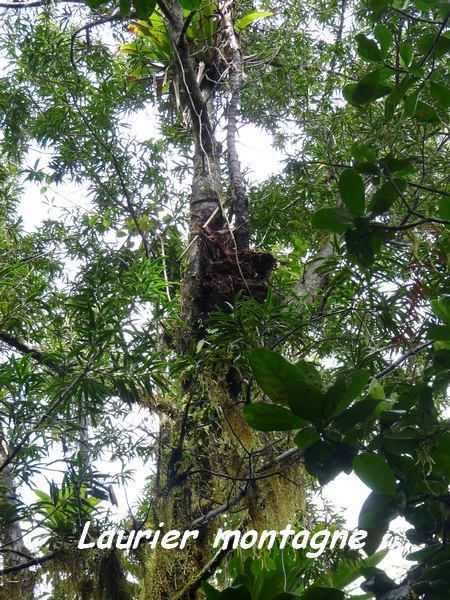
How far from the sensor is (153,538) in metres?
1.85

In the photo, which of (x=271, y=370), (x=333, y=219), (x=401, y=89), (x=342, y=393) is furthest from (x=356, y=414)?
(x=401, y=89)

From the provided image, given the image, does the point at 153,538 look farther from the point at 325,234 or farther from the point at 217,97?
the point at 217,97

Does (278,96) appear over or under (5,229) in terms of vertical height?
over

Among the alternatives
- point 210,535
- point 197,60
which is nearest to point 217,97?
point 197,60

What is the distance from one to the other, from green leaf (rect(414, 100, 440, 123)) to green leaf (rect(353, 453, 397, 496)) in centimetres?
91

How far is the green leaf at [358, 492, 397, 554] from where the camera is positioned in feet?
3.68

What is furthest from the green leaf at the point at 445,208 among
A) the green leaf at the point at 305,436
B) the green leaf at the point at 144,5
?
the green leaf at the point at 144,5

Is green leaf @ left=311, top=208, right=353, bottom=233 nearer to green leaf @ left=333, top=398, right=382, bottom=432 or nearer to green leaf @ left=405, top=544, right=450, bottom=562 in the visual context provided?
green leaf @ left=333, top=398, right=382, bottom=432

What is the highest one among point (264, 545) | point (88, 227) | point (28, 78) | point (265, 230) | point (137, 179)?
point (28, 78)

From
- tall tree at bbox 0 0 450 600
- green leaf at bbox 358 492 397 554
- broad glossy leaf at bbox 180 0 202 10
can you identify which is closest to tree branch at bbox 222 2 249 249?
tall tree at bbox 0 0 450 600

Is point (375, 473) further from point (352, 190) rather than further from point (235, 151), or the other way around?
point (235, 151)

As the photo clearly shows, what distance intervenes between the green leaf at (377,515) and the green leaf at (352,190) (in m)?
0.59

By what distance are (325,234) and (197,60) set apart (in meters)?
1.34

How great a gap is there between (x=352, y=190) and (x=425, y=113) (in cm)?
44
